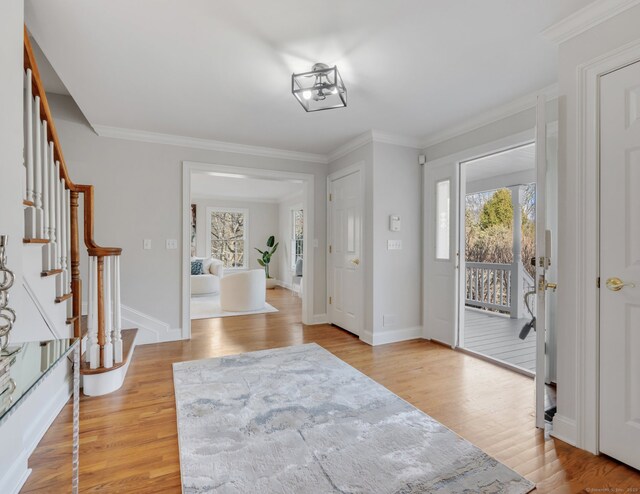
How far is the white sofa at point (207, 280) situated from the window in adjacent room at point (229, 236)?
3.96 ft

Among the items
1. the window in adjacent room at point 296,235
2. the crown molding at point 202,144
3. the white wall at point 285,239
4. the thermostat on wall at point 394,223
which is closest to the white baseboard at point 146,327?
the crown molding at point 202,144

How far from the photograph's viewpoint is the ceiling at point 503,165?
4531mm

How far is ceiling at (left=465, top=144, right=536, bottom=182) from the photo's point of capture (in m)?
4.53

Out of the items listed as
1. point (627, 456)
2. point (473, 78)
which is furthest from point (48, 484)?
point (473, 78)

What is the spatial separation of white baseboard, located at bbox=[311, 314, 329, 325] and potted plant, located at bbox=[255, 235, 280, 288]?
4.22 m

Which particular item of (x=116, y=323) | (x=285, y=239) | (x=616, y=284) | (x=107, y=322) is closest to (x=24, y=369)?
(x=107, y=322)

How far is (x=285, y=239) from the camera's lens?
883 cm

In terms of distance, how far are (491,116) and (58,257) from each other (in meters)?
3.80

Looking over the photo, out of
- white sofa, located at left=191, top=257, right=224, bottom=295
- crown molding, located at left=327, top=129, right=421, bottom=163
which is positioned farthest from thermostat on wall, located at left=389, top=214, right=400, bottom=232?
white sofa, located at left=191, top=257, right=224, bottom=295

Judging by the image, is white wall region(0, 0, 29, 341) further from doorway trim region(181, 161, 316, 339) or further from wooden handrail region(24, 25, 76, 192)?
doorway trim region(181, 161, 316, 339)

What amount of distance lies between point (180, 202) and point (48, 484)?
2.91 metres

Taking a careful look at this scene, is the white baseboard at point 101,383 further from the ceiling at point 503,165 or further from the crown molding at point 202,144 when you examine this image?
the ceiling at point 503,165

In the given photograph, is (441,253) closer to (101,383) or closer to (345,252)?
(345,252)

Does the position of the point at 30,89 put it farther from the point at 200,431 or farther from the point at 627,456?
the point at 627,456
